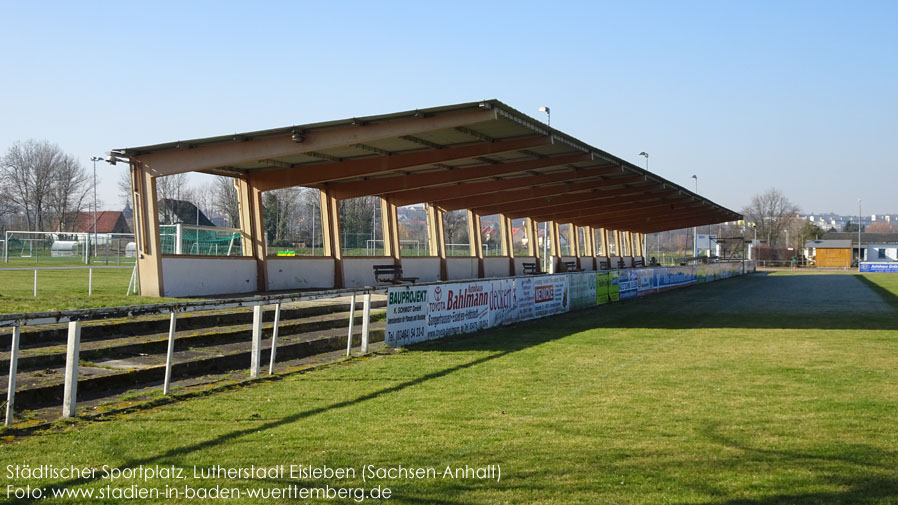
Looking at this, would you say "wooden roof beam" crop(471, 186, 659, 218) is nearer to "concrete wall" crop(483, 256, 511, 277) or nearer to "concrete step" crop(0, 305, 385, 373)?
"concrete wall" crop(483, 256, 511, 277)

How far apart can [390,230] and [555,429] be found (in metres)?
21.7

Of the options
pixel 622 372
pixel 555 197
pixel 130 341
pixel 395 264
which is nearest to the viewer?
pixel 622 372

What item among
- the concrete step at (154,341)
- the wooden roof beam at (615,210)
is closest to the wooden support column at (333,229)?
the concrete step at (154,341)

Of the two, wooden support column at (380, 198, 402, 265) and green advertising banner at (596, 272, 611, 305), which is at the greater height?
wooden support column at (380, 198, 402, 265)

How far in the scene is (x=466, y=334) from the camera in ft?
54.3

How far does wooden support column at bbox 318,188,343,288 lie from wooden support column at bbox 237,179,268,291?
10.5ft

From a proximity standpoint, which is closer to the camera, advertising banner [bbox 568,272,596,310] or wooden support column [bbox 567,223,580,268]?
advertising banner [bbox 568,272,596,310]

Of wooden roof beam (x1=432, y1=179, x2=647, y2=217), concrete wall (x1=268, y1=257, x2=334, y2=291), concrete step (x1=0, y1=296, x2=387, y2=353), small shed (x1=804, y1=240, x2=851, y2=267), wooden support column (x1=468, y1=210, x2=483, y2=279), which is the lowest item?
small shed (x1=804, y1=240, x2=851, y2=267)

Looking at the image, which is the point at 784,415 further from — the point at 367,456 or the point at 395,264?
the point at 395,264

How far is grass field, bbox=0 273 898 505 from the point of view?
209 inches

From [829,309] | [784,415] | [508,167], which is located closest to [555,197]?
[508,167]

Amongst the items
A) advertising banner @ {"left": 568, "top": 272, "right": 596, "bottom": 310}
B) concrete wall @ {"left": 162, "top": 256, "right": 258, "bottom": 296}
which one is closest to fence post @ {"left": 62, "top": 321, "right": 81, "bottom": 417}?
concrete wall @ {"left": 162, "top": 256, "right": 258, "bottom": 296}

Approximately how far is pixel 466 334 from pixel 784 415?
9236mm

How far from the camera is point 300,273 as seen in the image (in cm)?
2373
